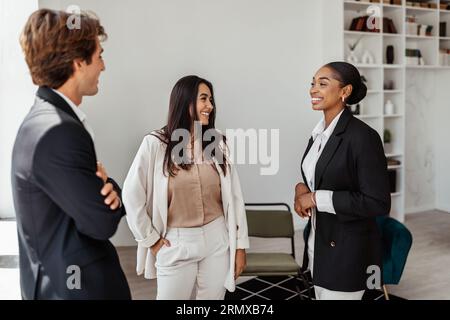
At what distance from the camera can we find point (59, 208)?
54.1 inches

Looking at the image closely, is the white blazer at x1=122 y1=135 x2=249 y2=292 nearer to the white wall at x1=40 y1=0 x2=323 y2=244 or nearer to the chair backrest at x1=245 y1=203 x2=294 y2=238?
the chair backrest at x1=245 y1=203 x2=294 y2=238

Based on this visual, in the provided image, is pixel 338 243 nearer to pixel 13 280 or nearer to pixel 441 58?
pixel 13 280

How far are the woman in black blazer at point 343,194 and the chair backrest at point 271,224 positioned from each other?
1.51m

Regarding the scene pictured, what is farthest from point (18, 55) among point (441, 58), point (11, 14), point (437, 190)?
point (437, 190)

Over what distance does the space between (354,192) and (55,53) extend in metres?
1.37

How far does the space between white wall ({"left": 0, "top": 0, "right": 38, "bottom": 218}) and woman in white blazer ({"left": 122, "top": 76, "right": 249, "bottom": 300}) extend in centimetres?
181

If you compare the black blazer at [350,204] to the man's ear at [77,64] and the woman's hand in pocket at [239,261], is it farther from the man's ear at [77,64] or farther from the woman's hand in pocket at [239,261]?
the man's ear at [77,64]

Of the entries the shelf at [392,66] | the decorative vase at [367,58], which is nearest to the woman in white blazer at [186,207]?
the decorative vase at [367,58]

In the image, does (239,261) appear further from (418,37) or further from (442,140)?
(442,140)

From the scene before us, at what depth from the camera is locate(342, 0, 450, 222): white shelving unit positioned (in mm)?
6246

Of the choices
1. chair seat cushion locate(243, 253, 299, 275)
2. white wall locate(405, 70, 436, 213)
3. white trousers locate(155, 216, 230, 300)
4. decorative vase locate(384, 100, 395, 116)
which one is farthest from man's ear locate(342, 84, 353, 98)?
white wall locate(405, 70, 436, 213)

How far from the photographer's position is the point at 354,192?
217 cm

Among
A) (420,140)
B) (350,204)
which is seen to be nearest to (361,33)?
(420,140)

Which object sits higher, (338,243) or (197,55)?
(197,55)
